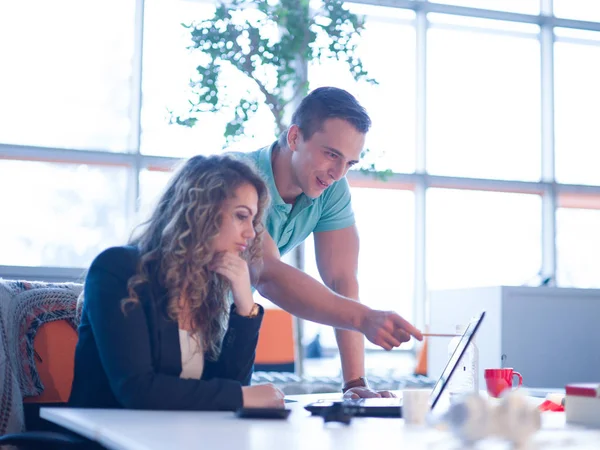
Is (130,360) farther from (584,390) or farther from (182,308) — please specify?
(584,390)

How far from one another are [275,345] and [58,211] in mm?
2099

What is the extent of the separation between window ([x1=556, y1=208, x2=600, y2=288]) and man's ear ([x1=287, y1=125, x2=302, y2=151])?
4.99 m

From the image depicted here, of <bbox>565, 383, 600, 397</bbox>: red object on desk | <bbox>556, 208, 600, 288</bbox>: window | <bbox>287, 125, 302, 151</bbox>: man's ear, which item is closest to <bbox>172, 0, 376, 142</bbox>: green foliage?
<bbox>287, 125, 302, 151</bbox>: man's ear

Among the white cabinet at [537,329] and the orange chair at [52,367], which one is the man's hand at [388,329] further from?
the white cabinet at [537,329]

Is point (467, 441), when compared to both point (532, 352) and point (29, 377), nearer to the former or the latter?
point (29, 377)

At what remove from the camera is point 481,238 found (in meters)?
6.84

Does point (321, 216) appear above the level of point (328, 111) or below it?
below

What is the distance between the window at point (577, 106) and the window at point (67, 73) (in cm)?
349

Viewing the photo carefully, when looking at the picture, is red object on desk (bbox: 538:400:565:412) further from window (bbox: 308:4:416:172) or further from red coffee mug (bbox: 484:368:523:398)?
window (bbox: 308:4:416:172)

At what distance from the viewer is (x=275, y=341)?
4555 mm

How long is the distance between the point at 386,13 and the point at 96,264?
5.35 meters

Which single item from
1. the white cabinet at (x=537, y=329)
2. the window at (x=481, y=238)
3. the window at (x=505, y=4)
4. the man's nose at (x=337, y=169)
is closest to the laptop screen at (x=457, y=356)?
the man's nose at (x=337, y=169)

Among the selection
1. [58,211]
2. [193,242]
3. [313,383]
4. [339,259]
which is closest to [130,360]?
[193,242]

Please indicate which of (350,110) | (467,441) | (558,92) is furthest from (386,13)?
(467,441)
